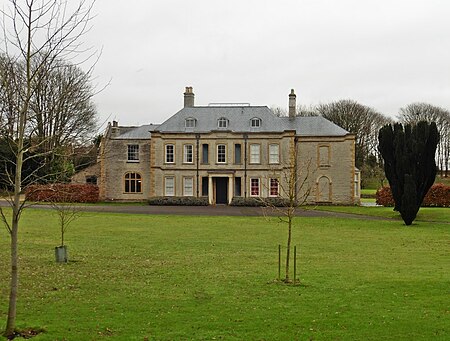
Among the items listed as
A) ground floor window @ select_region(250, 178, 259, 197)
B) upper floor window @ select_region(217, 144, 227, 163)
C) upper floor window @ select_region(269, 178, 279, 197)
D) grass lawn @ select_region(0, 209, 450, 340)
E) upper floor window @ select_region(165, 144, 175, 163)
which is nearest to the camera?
grass lawn @ select_region(0, 209, 450, 340)

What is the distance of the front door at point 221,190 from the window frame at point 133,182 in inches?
292

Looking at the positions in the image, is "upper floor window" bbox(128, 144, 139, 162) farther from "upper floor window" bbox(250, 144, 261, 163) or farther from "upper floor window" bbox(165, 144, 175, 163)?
"upper floor window" bbox(250, 144, 261, 163)

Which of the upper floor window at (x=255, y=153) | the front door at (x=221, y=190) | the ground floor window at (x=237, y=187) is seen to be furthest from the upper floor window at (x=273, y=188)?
the front door at (x=221, y=190)

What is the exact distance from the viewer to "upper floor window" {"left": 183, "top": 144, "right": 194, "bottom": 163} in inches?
1993

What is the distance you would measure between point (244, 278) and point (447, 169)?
2983 inches

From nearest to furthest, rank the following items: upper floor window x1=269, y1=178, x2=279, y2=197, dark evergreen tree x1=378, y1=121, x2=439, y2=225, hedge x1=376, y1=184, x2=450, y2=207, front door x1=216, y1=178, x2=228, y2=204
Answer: dark evergreen tree x1=378, y1=121, x2=439, y2=225 < hedge x1=376, y1=184, x2=450, y2=207 < upper floor window x1=269, y1=178, x2=279, y2=197 < front door x1=216, y1=178, x2=228, y2=204

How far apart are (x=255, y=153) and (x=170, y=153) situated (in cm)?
785

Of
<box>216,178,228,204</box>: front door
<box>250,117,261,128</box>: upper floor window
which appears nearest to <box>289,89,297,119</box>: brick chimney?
<box>250,117,261,128</box>: upper floor window

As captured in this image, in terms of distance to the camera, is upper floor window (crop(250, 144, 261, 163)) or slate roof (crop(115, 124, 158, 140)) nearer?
upper floor window (crop(250, 144, 261, 163))

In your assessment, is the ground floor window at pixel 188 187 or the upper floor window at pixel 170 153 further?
the upper floor window at pixel 170 153

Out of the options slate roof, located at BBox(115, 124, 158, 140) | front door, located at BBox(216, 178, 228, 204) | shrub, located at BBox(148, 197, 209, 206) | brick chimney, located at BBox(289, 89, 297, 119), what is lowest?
shrub, located at BBox(148, 197, 209, 206)

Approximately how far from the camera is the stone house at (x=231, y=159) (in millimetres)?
49594

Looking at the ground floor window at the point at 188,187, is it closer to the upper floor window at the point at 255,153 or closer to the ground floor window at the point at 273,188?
the upper floor window at the point at 255,153

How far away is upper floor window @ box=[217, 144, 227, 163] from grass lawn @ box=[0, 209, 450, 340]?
26450 millimetres
